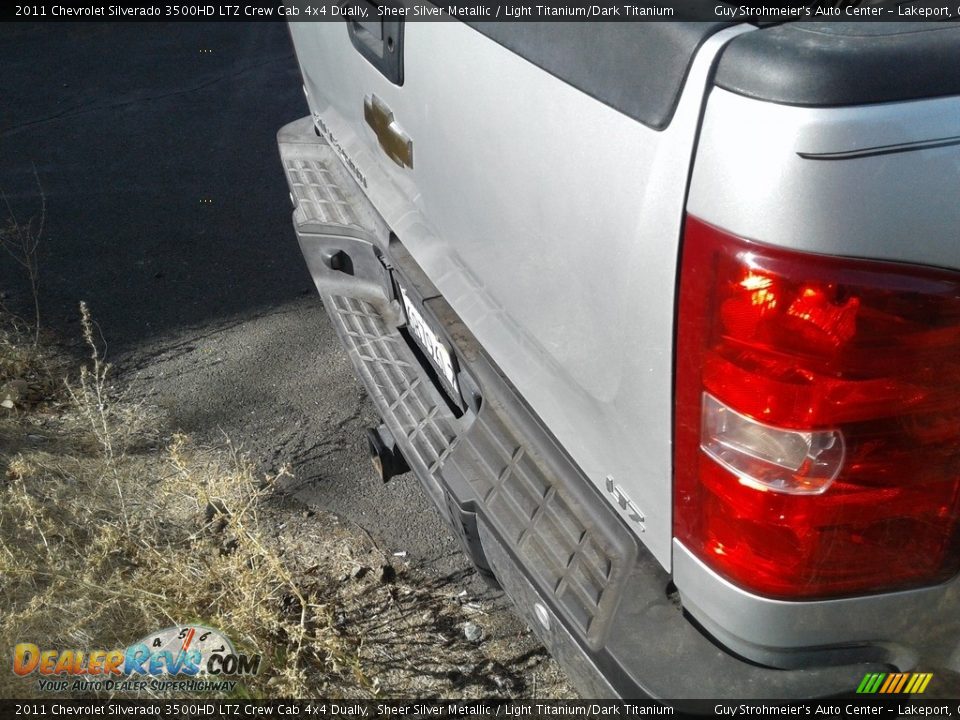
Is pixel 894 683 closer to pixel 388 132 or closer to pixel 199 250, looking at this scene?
pixel 388 132

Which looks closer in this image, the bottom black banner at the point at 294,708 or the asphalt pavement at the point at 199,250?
the bottom black banner at the point at 294,708

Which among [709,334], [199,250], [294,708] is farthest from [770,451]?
[199,250]

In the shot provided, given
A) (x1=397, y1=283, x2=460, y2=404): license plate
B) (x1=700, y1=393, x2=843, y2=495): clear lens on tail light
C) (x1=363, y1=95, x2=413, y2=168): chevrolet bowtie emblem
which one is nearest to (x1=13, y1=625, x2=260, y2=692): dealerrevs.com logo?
(x1=397, y1=283, x2=460, y2=404): license plate

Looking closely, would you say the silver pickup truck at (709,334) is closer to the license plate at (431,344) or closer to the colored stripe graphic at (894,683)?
the colored stripe graphic at (894,683)

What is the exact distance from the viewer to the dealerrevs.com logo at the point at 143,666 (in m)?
2.14

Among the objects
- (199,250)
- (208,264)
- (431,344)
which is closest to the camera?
(431,344)

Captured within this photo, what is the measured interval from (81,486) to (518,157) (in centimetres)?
196

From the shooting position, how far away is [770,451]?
4.06ft

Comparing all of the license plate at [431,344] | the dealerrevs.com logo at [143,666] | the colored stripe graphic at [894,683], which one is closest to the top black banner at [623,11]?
the license plate at [431,344]

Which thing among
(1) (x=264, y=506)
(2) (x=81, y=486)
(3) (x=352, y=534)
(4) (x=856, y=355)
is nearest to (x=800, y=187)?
(4) (x=856, y=355)

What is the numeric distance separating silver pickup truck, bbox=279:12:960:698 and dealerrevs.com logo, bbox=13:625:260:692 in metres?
0.73

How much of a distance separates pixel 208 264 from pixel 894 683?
368cm

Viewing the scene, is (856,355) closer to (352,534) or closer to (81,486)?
(352,534)

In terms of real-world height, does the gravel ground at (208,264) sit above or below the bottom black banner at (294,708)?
below
